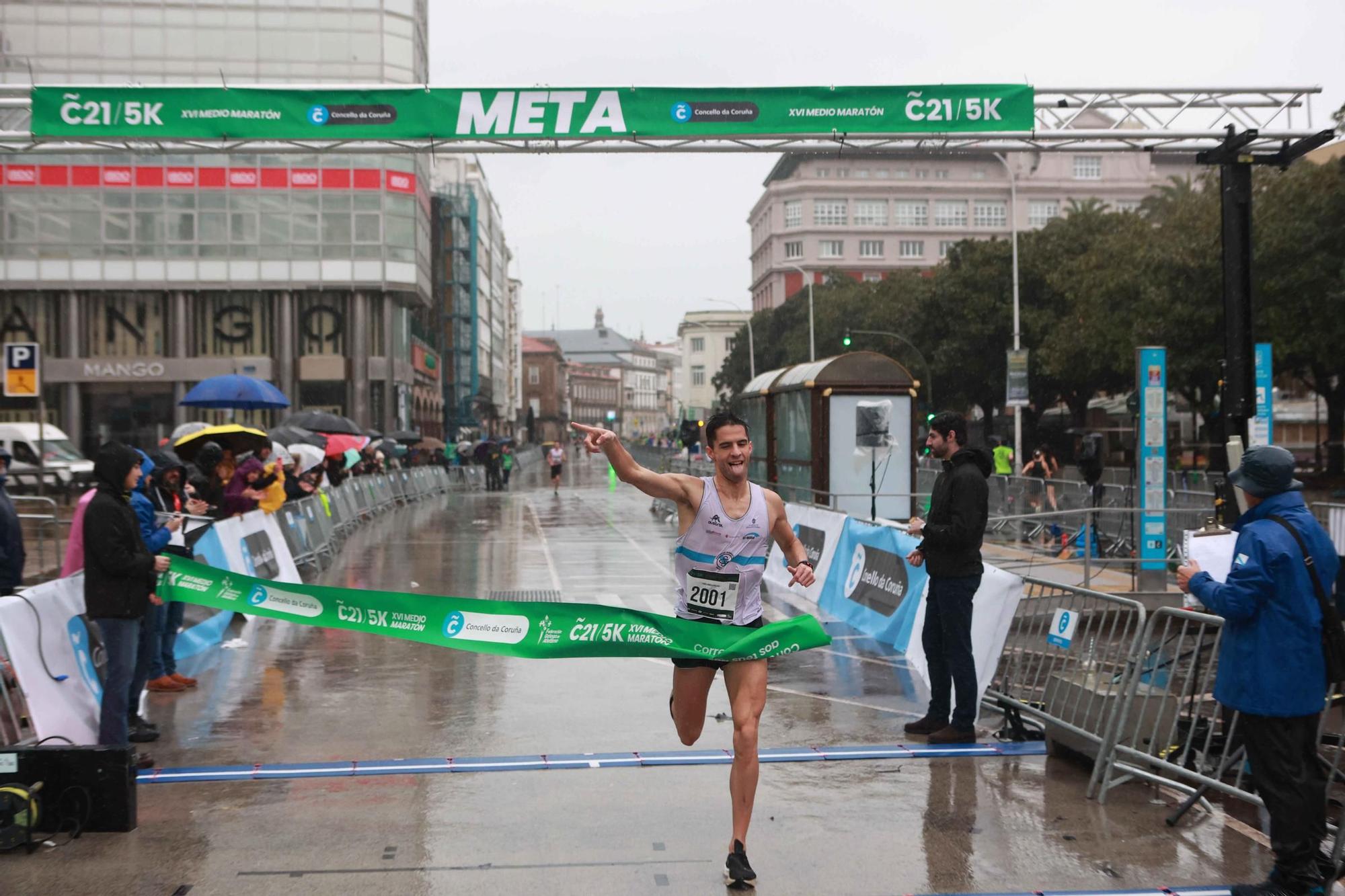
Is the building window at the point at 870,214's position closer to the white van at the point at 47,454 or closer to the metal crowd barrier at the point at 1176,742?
the white van at the point at 47,454

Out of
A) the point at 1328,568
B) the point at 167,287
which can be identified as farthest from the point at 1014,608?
the point at 167,287

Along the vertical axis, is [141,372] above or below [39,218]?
below

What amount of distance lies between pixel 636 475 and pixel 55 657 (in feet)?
12.8

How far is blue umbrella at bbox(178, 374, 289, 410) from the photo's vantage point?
74.6 ft

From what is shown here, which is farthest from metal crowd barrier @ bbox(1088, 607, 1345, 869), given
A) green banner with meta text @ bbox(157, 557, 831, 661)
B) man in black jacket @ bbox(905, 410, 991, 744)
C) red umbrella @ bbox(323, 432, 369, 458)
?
red umbrella @ bbox(323, 432, 369, 458)

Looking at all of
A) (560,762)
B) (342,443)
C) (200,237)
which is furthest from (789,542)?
(200,237)

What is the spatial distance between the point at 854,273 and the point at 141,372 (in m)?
78.7

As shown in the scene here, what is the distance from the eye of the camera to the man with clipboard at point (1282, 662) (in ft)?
17.1

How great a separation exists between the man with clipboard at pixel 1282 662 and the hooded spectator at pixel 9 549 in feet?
24.2

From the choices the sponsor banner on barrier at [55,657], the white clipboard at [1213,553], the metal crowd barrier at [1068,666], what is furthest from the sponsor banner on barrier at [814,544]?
the sponsor banner on barrier at [55,657]

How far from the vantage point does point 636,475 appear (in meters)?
5.74

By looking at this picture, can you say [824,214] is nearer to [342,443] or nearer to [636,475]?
[342,443]

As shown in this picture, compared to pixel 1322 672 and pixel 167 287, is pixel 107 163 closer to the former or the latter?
pixel 167 287

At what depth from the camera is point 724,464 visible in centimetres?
577
